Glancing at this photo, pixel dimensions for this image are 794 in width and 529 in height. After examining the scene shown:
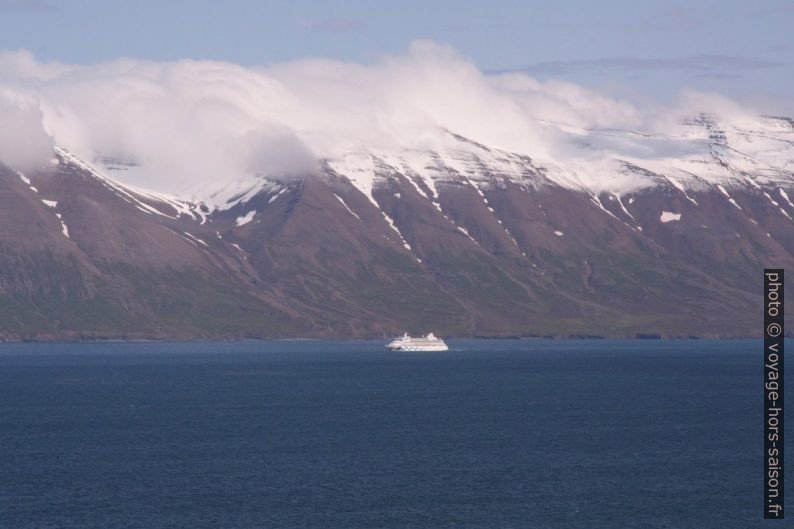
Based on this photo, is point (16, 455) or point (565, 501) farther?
point (16, 455)

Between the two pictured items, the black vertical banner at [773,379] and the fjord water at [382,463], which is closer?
the black vertical banner at [773,379]

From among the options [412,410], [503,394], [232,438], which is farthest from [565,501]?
[503,394]

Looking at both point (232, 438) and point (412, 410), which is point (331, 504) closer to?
point (232, 438)

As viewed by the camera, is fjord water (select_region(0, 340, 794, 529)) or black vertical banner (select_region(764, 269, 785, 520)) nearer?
black vertical banner (select_region(764, 269, 785, 520))

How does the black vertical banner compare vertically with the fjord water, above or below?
above

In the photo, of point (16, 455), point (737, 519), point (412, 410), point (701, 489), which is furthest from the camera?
point (412, 410)

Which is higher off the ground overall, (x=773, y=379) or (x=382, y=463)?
(x=773, y=379)

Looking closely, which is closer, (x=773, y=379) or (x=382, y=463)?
(x=773, y=379)

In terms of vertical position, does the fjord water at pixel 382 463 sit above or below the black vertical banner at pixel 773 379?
below
